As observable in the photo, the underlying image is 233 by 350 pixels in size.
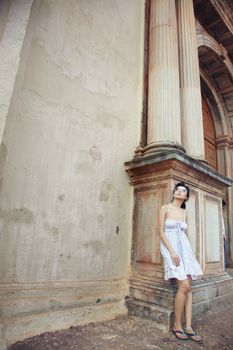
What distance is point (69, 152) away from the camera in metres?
3.26

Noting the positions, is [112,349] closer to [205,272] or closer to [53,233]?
[53,233]

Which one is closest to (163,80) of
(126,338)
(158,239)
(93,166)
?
(93,166)

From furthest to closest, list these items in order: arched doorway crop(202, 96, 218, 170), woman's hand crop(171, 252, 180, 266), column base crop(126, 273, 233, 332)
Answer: arched doorway crop(202, 96, 218, 170)
column base crop(126, 273, 233, 332)
woman's hand crop(171, 252, 180, 266)

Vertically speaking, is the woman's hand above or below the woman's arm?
below

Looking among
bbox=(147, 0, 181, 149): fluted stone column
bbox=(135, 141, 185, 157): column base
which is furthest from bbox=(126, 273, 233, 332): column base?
bbox=(147, 0, 181, 149): fluted stone column

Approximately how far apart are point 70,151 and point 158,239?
1.59 metres

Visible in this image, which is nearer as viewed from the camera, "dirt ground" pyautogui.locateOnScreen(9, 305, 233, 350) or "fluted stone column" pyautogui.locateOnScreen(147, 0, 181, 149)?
"dirt ground" pyautogui.locateOnScreen(9, 305, 233, 350)

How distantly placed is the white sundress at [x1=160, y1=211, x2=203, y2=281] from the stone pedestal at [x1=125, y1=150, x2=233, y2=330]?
0.36 metres

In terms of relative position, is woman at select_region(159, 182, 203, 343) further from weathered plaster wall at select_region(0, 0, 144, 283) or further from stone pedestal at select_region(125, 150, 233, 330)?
weathered plaster wall at select_region(0, 0, 144, 283)

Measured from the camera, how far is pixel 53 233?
2.94 metres

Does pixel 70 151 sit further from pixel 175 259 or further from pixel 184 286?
pixel 184 286

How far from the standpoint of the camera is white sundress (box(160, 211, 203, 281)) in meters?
2.83

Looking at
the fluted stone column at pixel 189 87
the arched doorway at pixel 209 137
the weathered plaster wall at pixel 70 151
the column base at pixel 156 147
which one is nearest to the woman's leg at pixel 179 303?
the weathered plaster wall at pixel 70 151

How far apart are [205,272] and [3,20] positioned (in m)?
4.16
